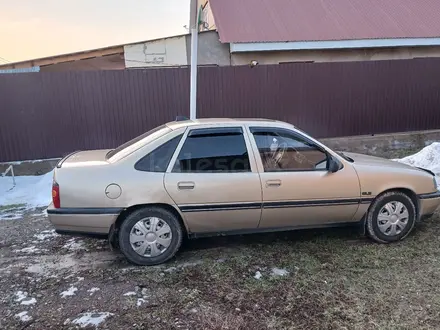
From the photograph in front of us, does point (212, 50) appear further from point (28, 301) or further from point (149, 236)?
point (28, 301)

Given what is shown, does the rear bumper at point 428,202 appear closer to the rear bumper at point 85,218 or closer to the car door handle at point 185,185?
the car door handle at point 185,185

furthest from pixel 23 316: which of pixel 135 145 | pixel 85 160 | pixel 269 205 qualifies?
pixel 269 205

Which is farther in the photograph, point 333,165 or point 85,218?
point 333,165

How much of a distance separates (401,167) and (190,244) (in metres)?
2.63

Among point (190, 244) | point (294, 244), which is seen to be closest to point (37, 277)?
point (190, 244)

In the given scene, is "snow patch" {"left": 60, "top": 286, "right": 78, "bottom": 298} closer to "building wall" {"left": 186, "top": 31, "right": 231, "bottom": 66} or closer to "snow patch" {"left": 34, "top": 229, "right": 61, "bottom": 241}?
"snow patch" {"left": 34, "top": 229, "right": 61, "bottom": 241}

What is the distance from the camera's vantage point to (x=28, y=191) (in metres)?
6.95

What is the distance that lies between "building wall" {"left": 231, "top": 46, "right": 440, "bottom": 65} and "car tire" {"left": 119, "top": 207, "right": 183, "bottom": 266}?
29.6ft

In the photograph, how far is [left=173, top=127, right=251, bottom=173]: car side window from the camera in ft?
12.8

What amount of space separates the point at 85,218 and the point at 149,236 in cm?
65

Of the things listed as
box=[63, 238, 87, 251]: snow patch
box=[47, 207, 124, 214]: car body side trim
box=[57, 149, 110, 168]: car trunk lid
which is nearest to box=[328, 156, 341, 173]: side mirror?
box=[47, 207, 124, 214]: car body side trim

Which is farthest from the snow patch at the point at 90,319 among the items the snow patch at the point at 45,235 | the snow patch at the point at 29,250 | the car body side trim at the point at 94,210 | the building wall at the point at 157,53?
the building wall at the point at 157,53

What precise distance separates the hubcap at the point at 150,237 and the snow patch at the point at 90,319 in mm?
853

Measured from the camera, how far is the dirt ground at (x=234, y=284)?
299 centimetres
